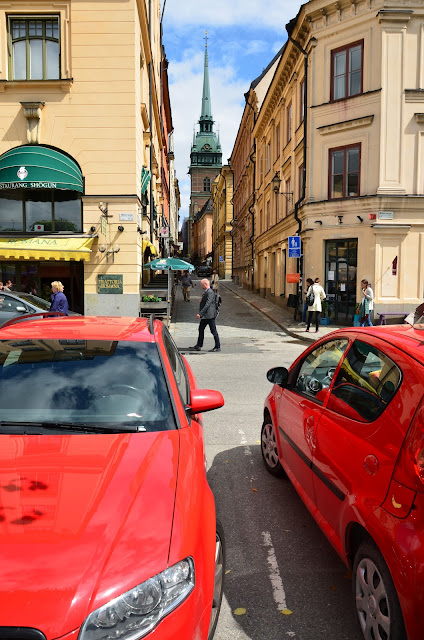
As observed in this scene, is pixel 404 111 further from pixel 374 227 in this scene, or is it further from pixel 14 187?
pixel 14 187

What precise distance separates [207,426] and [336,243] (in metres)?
14.2

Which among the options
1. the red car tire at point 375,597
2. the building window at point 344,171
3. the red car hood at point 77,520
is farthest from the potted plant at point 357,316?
the red car hood at point 77,520

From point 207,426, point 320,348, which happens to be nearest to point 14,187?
point 207,426

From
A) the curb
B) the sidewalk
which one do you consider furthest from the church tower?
the sidewalk

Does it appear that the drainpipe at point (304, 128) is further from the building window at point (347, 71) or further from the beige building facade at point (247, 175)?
the beige building facade at point (247, 175)

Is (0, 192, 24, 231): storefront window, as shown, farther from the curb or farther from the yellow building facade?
the curb

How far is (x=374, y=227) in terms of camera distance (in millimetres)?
17312

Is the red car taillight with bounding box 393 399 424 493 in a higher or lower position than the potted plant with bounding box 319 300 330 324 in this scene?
higher

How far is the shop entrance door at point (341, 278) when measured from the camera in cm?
1831

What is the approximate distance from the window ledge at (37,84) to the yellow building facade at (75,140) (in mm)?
A: 33

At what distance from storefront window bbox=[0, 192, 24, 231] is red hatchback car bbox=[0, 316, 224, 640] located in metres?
15.5

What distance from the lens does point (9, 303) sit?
34.7 feet

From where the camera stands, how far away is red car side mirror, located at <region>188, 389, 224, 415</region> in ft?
10.3

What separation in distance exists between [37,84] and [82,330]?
16046mm
